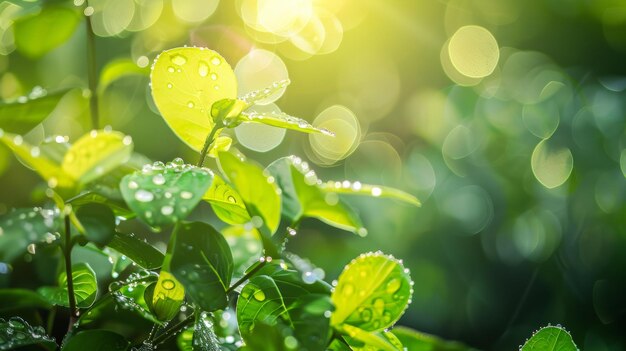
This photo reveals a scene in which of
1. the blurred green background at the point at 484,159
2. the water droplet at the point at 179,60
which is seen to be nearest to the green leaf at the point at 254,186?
the water droplet at the point at 179,60

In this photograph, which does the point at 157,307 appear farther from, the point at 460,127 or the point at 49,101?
the point at 460,127

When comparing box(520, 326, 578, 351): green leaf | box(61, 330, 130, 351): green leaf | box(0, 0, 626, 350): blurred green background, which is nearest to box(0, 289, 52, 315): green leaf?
box(61, 330, 130, 351): green leaf

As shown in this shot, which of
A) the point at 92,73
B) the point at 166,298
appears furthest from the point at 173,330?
the point at 92,73

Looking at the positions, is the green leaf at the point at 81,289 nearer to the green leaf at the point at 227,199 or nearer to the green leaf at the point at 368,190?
the green leaf at the point at 227,199

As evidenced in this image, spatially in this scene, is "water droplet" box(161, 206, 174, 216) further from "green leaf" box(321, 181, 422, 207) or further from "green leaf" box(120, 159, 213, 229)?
"green leaf" box(321, 181, 422, 207)

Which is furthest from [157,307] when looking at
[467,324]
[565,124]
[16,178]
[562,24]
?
[562,24]

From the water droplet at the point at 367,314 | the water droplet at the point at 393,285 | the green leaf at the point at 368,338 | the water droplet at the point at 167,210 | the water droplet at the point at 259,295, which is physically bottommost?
the water droplet at the point at 259,295
